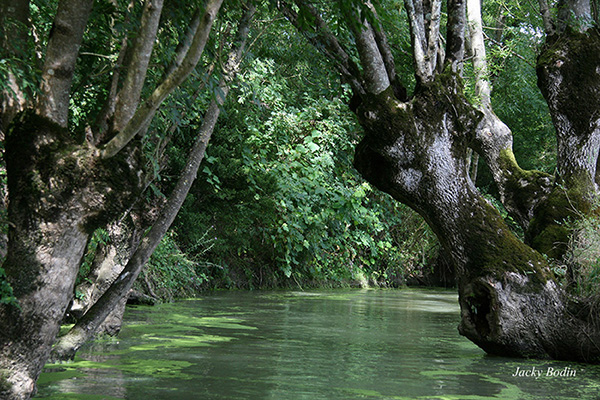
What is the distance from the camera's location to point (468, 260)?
7105 millimetres

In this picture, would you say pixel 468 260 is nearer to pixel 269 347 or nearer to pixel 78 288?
pixel 269 347

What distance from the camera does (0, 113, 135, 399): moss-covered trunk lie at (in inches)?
151

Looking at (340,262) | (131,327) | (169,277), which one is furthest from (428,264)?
(131,327)

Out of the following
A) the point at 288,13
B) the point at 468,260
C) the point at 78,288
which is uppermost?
the point at 288,13

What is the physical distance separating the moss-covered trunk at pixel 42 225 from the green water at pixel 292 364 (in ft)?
2.99

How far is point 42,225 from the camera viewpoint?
3930 millimetres

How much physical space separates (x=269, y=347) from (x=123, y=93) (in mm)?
3904

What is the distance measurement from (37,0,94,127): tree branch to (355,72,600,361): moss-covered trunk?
3.81 metres

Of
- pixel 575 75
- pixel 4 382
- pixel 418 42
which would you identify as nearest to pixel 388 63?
pixel 418 42

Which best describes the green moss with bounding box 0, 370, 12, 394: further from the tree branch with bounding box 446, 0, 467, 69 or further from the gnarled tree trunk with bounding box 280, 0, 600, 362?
the tree branch with bounding box 446, 0, 467, 69

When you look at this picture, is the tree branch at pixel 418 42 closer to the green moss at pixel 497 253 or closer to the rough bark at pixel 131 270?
the green moss at pixel 497 253

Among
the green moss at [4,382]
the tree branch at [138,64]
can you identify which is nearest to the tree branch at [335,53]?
the tree branch at [138,64]

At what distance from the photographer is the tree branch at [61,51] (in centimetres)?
411

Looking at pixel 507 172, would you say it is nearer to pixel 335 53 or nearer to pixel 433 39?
pixel 433 39
